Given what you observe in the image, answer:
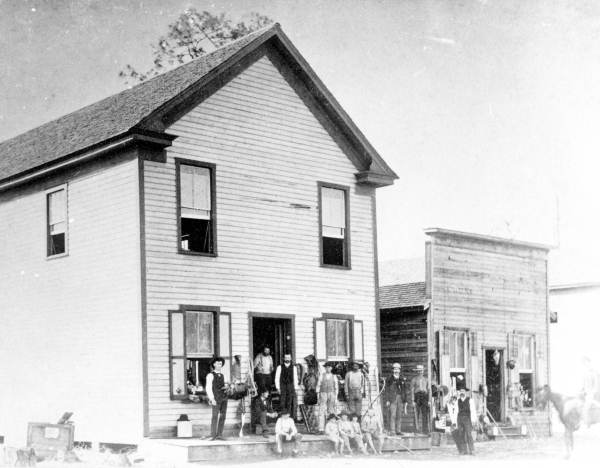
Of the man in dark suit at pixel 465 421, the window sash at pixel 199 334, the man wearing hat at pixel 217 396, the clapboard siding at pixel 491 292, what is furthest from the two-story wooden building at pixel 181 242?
the clapboard siding at pixel 491 292

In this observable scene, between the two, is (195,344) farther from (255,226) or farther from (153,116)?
(153,116)

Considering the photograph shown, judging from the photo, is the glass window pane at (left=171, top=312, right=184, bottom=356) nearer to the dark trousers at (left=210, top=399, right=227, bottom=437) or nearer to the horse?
the dark trousers at (left=210, top=399, right=227, bottom=437)

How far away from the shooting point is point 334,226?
25.6 m

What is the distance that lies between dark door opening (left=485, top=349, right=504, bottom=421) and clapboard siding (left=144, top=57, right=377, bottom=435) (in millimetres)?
6081

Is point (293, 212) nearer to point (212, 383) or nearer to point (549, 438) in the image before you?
point (212, 383)

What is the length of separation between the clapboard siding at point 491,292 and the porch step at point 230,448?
24.6 ft

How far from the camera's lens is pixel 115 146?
21.6 metres

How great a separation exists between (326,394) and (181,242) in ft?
16.5

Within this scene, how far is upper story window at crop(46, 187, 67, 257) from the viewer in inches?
927

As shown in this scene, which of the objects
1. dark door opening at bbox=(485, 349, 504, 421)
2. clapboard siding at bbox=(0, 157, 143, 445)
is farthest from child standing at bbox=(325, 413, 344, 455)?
dark door opening at bbox=(485, 349, 504, 421)

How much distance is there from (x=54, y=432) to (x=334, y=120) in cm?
1074

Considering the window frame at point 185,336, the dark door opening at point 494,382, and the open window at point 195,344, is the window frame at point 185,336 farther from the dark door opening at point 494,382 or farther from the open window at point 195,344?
the dark door opening at point 494,382

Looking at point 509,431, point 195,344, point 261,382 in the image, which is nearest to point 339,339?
point 261,382

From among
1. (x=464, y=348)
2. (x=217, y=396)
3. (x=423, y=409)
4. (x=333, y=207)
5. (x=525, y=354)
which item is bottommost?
(x=423, y=409)
